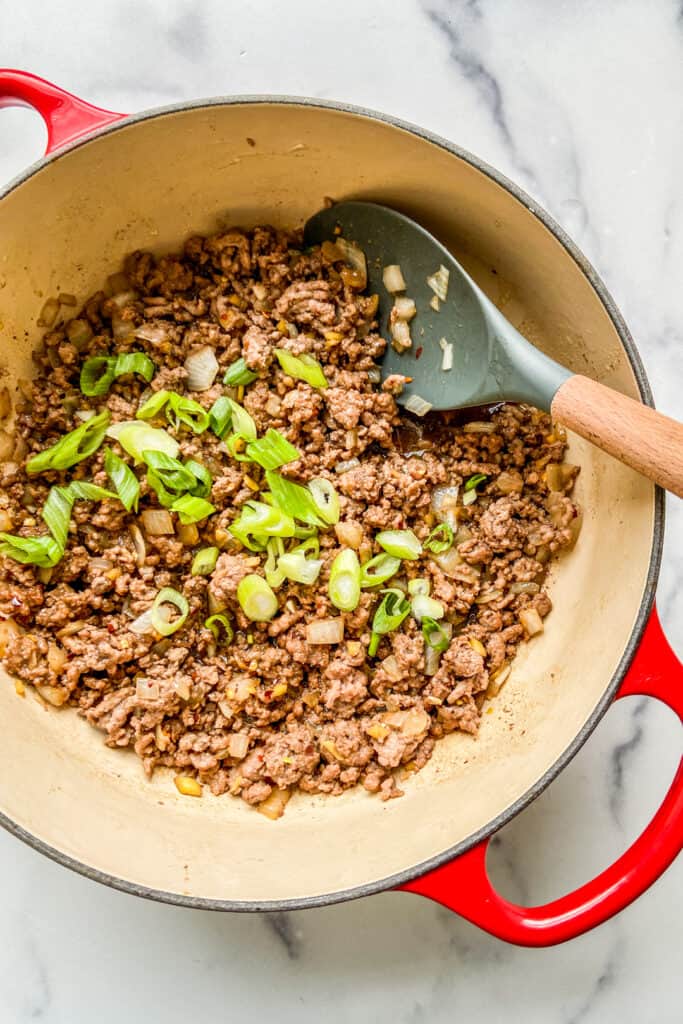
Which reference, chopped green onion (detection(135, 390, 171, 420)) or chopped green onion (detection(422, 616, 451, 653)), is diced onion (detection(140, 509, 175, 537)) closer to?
chopped green onion (detection(135, 390, 171, 420))

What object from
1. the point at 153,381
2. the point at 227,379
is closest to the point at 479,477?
the point at 227,379

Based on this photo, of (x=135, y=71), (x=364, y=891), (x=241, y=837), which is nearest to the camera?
(x=364, y=891)

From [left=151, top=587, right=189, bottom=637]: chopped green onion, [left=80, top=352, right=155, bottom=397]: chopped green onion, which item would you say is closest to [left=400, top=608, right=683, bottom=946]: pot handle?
[left=151, top=587, right=189, bottom=637]: chopped green onion

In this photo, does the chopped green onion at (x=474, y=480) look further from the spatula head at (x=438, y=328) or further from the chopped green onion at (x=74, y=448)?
the chopped green onion at (x=74, y=448)

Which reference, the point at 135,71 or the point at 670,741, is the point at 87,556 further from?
the point at 670,741

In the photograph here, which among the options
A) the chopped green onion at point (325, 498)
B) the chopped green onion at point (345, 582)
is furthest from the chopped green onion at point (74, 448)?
the chopped green onion at point (345, 582)
